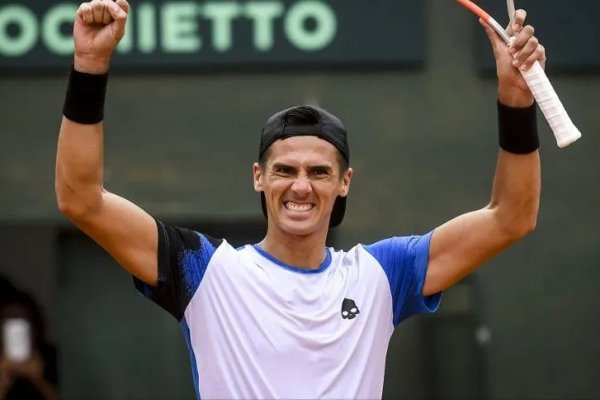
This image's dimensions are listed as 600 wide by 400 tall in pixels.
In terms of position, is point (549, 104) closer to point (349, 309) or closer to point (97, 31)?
point (349, 309)

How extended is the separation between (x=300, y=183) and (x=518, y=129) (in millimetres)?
616

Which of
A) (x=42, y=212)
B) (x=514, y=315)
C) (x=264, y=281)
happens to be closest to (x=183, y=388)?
(x=42, y=212)

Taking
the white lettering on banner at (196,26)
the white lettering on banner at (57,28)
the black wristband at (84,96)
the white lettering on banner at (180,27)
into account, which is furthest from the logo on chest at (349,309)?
the white lettering on banner at (57,28)

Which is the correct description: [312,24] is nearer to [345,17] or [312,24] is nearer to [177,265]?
[345,17]

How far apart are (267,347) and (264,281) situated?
0.69 feet

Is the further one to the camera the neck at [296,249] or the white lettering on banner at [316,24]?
the white lettering on banner at [316,24]

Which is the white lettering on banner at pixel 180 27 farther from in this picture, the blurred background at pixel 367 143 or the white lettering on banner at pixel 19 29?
the white lettering on banner at pixel 19 29

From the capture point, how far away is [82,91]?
429cm

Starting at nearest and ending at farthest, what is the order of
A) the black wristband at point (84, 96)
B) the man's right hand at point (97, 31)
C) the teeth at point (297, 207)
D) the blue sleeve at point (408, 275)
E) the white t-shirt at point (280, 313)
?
the man's right hand at point (97, 31), the black wristband at point (84, 96), the white t-shirt at point (280, 313), the teeth at point (297, 207), the blue sleeve at point (408, 275)

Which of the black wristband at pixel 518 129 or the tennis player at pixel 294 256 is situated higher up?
the black wristband at pixel 518 129

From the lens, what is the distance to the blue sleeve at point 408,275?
4.68m

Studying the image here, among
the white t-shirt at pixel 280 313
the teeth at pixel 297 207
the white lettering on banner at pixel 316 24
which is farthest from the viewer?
the white lettering on banner at pixel 316 24

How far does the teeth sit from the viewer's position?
14.9 ft

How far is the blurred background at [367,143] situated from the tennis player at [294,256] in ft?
13.7
